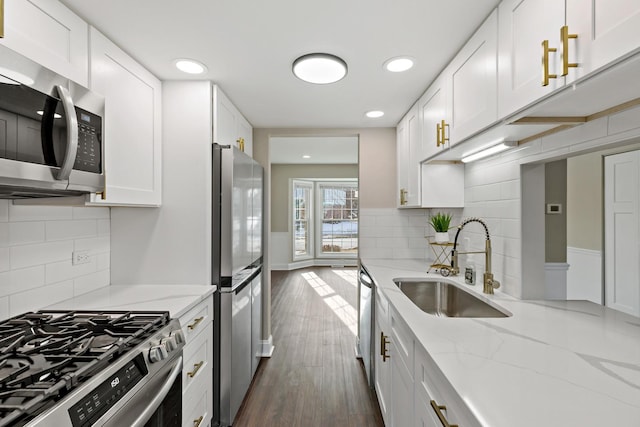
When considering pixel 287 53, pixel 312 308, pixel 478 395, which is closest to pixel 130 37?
pixel 287 53

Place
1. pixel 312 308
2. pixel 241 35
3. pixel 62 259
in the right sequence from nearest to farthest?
pixel 241 35 < pixel 62 259 < pixel 312 308

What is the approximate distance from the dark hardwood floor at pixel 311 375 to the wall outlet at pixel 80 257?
4.53ft

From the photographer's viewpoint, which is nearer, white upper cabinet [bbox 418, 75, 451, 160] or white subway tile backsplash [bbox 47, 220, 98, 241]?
white subway tile backsplash [bbox 47, 220, 98, 241]

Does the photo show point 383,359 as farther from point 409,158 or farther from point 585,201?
point 585,201

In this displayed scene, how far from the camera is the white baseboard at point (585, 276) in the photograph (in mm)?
2392

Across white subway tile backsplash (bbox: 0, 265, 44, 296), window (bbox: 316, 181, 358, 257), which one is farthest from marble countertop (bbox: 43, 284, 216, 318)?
window (bbox: 316, 181, 358, 257)

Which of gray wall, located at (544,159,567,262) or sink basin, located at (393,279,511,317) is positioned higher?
gray wall, located at (544,159,567,262)

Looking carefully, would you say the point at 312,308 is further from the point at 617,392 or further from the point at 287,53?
the point at 617,392

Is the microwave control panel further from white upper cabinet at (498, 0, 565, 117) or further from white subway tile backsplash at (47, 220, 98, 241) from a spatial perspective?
white upper cabinet at (498, 0, 565, 117)

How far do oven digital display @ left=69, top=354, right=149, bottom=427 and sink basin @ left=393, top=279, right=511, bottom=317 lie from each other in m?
1.61

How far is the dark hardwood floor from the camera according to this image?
7.32ft

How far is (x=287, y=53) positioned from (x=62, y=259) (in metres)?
1.59

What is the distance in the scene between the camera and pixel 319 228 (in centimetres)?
787

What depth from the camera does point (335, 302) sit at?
4922mm
